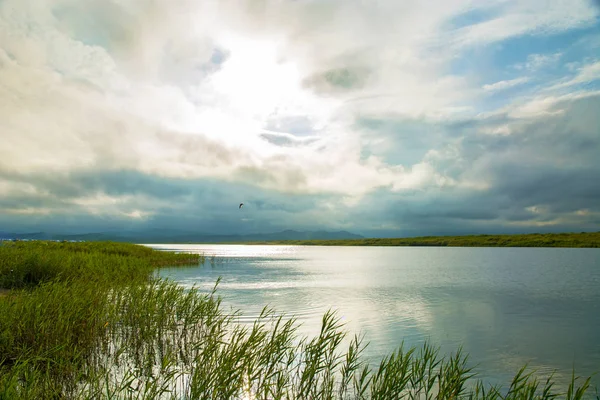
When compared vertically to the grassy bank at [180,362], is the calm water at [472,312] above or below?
below

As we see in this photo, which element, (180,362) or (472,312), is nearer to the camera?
(180,362)

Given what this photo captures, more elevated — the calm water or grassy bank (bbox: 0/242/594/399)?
grassy bank (bbox: 0/242/594/399)

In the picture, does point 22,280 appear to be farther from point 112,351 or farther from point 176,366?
point 176,366

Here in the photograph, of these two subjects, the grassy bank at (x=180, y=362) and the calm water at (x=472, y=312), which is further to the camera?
the calm water at (x=472, y=312)

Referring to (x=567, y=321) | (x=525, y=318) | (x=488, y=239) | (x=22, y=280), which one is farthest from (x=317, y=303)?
(x=488, y=239)

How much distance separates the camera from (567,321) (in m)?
25.5

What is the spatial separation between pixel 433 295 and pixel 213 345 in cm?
3045

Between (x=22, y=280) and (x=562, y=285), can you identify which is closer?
(x=22, y=280)

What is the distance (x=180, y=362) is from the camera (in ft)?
47.8

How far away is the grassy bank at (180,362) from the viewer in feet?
30.6

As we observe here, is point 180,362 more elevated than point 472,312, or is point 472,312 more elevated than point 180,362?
point 180,362

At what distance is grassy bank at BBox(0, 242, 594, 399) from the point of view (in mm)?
9328

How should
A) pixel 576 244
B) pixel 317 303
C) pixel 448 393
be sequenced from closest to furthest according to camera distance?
1. pixel 448 393
2. pixel 317 303
3. pixel 576 244

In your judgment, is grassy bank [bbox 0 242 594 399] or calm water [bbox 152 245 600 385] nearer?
grassy bank [bbox 0 242 594 399]
